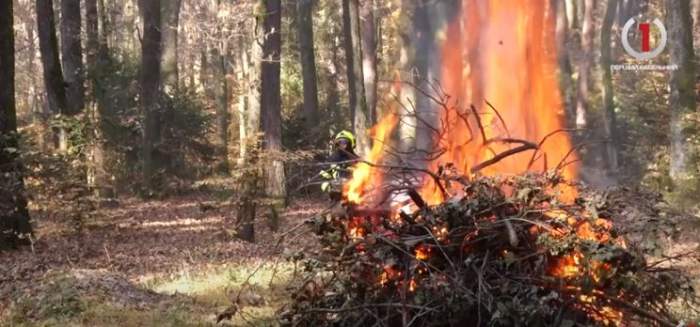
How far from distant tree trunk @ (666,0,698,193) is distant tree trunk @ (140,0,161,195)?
44.3 ft

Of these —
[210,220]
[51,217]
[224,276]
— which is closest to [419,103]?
[210,220]

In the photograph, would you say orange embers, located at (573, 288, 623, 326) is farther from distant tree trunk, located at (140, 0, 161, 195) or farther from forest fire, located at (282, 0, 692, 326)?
distant tree trunk, located at (140, 0, 161, 195)

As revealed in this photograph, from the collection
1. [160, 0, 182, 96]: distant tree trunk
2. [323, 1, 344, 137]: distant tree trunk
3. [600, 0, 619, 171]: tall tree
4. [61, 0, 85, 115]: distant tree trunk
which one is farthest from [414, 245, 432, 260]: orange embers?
[323, 1, 344, 137]: distant tree trunk

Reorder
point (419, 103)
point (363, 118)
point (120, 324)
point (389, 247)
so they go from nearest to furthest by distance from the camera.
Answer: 1. point (389, 247)
2. point (120, 324)
3. point (363, 118)
4. point (419, 103)

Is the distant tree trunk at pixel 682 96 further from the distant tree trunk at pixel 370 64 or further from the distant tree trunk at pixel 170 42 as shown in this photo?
the distant tree trunk at pixel 170 42

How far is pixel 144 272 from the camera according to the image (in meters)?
12.9

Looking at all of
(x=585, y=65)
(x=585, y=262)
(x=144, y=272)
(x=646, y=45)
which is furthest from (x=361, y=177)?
(x=585, y=65)

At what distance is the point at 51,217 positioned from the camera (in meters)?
15.2

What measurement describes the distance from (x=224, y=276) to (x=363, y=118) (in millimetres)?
14524

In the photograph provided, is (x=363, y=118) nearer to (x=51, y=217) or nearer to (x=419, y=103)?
(x=419, y=103)

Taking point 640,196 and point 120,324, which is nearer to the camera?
point 640,196

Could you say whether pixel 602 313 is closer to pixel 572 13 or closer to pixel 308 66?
pixel 308 66

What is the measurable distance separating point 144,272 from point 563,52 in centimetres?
3033

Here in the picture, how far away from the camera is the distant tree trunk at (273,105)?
18.9 m
